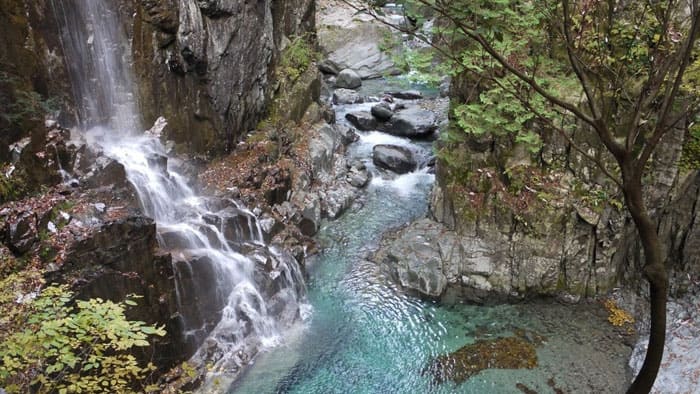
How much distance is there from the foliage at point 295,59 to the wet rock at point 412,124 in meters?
4.60

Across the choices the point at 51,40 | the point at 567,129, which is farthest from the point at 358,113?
the point at 51,40

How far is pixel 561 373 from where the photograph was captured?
10.0 m

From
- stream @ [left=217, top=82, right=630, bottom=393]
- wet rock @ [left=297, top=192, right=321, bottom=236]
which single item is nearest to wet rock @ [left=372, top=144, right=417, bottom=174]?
wet rock @ [left=297, top=192, right=321, bottom=236]

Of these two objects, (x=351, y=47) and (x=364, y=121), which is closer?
(x=364, y=121)

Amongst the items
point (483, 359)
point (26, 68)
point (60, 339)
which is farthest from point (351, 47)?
point (60, 339)

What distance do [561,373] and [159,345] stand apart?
833 cm

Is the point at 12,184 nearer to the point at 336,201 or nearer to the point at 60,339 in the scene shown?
the point at 60,339

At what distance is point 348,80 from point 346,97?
7.11 ft

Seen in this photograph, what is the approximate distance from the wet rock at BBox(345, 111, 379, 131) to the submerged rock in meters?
12.6

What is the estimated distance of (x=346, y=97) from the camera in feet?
80.4

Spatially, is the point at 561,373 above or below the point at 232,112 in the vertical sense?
below

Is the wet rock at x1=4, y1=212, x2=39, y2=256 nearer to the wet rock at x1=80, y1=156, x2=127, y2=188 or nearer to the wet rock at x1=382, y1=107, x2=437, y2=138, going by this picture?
the wet rock at x1=80, y1=156, x2=127, y2=188

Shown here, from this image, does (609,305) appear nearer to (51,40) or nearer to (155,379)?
(155,379)

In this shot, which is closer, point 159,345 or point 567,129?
point 159,345
